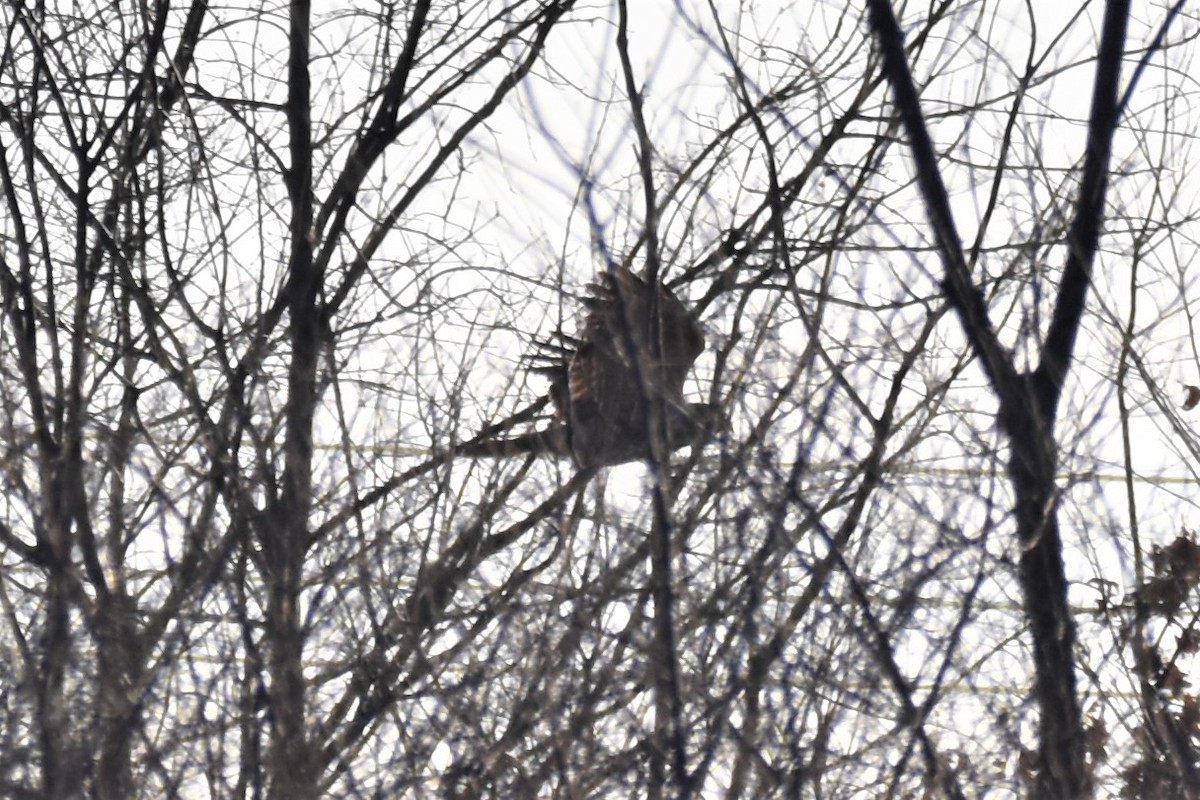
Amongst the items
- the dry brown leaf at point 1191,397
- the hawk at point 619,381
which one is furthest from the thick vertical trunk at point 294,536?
the dry brown leaf at point 1191,397

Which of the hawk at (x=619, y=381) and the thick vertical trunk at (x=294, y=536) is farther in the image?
the thick vertical trunk at (x=294, y=536)

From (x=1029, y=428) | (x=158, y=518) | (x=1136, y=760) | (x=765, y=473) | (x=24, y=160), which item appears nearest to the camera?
(x=1029, y=428)

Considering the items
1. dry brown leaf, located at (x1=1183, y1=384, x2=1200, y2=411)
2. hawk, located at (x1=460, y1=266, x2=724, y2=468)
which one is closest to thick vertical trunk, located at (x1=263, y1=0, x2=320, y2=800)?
hawk, located at (x1=460, y1=266, x2=724, y2=468)

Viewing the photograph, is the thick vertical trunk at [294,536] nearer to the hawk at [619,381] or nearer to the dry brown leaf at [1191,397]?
the hawk at [619,381]

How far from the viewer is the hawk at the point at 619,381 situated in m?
3.76

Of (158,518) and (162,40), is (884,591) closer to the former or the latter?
(158,518)

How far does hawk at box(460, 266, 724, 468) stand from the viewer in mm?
3762

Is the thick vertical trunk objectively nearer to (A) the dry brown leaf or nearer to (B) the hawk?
(B) the hawk

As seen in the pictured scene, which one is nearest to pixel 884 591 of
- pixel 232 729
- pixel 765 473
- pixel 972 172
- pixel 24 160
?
pixel 765 473

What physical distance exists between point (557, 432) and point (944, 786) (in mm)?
1762

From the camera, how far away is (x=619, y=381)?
4660mm

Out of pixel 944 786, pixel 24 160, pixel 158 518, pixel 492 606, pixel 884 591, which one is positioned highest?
pixel 24 160

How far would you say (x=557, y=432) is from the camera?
4.98 m

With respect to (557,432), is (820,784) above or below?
below
